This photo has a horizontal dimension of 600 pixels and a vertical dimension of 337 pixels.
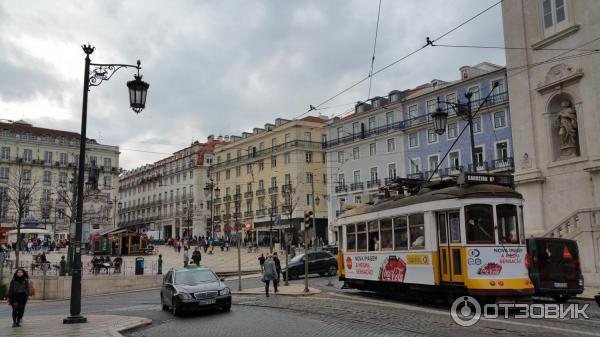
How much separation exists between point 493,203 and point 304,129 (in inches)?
2310

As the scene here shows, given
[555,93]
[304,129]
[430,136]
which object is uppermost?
[304,129]

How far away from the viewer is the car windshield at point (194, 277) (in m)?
16.5

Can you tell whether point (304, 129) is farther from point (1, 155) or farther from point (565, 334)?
point (565, 334)

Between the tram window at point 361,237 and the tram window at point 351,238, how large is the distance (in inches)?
9.5

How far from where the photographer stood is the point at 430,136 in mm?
53938

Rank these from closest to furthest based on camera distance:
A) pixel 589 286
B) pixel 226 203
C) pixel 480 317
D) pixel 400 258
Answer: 1. pixel 480 317
2. pixel 400 258
3. pixel 589 286
4. pixel 226 203

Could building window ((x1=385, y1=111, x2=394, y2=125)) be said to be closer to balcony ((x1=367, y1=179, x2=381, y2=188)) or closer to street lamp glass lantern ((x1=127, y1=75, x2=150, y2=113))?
balcony ((x1=367, y1=179, x2=381, y2=188))

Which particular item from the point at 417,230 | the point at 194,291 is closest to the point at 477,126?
the point at 417,230

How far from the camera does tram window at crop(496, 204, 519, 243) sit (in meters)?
14.3

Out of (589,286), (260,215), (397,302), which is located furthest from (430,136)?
(397,302)

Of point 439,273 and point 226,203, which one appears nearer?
point 439,273

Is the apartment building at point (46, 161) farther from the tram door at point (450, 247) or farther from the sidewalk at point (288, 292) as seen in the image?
the tram door at point (450, 247)

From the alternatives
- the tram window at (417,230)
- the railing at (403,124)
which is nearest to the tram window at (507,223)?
the tram window at (417,230)

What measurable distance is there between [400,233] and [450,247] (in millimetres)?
2327
